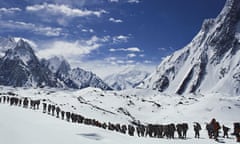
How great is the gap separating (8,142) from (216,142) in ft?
71.4

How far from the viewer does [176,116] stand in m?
144

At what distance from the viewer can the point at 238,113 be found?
143000mm

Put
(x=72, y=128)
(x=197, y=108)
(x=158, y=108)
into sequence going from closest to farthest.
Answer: (x=72, y=128) < (x=197, y=108) < (x=158, y=108)

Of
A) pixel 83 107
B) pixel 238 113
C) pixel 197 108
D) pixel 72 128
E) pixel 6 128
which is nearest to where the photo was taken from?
pixel 6 128

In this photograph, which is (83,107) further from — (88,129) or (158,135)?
(88,129)

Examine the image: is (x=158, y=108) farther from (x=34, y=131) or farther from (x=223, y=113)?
(x=34, y=131)

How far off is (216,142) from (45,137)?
713 inches

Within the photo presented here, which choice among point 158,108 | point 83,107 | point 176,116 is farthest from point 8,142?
point 158,108

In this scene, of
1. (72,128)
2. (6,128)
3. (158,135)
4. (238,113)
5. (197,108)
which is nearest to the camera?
(6,128)

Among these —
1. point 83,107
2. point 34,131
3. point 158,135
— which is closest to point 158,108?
point 83,107

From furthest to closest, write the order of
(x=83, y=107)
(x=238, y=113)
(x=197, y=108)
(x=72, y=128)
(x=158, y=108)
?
1. (x=158, y=108)
2. (x=197, y=108)
3. (x=238, y=113)
4. (x=83, y=107)
5. (x=72, y=128)

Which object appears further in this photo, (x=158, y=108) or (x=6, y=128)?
(x=158, y=108)

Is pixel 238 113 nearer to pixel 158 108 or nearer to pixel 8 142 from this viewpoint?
pixel 158 108

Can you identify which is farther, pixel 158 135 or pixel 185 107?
pixel 185 107
